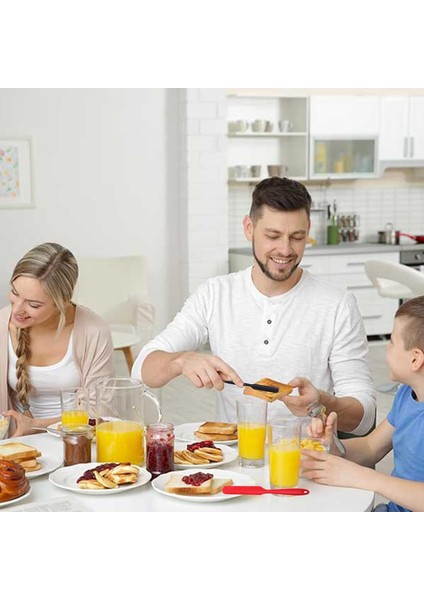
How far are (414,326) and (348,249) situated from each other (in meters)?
5.20

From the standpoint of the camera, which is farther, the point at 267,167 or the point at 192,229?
the point at 267,167

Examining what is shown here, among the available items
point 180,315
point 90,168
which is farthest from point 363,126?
point 180,315

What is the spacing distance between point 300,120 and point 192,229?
1.40 meters

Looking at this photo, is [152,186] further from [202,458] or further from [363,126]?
[202,458]

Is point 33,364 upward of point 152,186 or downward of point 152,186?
downward

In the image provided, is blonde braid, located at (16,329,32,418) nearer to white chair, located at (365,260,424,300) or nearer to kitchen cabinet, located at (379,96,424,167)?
white chair, located at (365,260,424,300)

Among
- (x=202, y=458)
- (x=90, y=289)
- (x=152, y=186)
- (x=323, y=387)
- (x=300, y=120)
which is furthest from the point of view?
(x=300, y=120)

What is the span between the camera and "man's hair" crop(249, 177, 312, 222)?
2.54 metres

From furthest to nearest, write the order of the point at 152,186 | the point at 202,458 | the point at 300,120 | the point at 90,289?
the point at 300,120 < the point at 152,186 < the point at 90,289 < the point at 202,458

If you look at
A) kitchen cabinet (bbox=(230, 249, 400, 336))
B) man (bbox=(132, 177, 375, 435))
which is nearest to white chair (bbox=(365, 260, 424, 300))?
kitchen cabinet (bbox=(230, 249, 400, 336))

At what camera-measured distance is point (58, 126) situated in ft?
21.3

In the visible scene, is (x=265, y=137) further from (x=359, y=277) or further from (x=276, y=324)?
(x=276, y=324)

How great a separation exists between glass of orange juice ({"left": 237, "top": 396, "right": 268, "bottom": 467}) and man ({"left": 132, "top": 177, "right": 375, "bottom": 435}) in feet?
1.66

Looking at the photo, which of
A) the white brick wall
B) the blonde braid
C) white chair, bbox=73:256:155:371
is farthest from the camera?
the white brick wall
